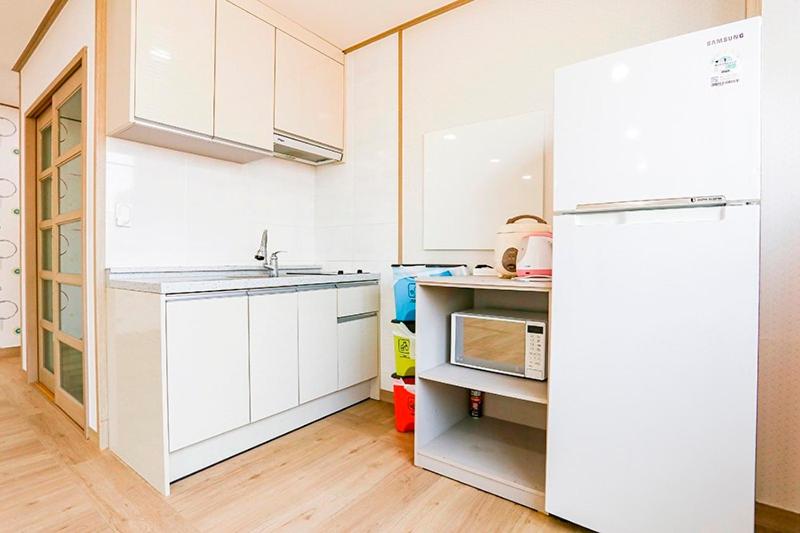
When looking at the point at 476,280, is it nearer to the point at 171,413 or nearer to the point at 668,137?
the point at 668,137

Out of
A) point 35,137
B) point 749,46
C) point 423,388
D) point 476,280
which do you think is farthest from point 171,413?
point 35,137

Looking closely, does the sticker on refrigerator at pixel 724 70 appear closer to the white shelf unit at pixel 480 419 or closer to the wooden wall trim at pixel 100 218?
the white shelf unit at pixel 480 419

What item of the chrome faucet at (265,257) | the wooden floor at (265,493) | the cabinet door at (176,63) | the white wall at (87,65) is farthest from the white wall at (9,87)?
the wooden floor at (265,493)

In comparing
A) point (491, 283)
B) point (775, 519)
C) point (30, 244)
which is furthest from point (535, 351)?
point (30, 244)

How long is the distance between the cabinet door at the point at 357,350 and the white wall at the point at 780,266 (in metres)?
1.99

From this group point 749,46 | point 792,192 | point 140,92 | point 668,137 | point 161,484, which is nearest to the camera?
point 749,46

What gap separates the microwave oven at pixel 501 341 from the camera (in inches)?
69.6

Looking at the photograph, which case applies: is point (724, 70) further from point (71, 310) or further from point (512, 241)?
point (71, 310)

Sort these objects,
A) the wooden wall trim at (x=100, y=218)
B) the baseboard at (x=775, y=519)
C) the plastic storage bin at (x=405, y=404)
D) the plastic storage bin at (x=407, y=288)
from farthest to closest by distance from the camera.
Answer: the plastic storage bin at (x=407, y=288) < the plastic storage bin at (x=405, y=404) < the wooden wall trim at (x=100, y=218) < the baseboard at (x=775, y=519)

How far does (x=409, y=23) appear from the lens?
103 inches

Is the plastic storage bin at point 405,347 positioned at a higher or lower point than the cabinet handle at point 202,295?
lower

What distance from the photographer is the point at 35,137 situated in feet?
9.85

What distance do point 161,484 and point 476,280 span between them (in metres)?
1.59

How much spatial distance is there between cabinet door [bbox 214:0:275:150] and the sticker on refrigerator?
2118mm
